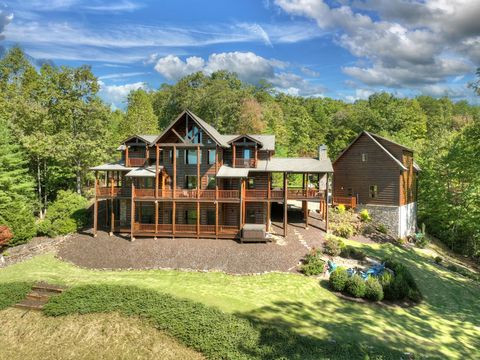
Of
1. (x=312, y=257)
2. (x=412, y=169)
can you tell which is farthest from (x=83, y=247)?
(x=412, y=169)

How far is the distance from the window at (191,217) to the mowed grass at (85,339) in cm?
1493

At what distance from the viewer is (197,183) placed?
2931 centimetres

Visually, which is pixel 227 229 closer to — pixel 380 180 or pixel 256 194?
pixel 256 194

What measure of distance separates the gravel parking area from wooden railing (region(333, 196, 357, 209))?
864 centimetres

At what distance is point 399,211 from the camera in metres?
34.4

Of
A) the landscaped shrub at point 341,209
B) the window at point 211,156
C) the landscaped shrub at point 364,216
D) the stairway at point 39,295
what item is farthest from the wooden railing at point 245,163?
the stairway at point 39,295

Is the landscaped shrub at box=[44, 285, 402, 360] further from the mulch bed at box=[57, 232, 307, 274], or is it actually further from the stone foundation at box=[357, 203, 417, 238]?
the stone foundation at box=[357, 203, 417, 238]

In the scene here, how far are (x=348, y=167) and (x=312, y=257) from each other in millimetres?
17656

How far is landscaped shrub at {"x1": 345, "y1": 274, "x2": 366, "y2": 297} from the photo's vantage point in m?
20.1

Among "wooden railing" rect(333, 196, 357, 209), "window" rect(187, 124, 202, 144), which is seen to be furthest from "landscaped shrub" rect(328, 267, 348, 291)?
"window" rect(187, 124, 202, 144)

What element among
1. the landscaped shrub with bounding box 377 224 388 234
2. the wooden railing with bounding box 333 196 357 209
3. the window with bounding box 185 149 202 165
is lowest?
the landscaped shrub with bounding box 377 224 388 234

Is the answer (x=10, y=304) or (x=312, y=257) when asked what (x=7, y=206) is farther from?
(x=312, y=257)

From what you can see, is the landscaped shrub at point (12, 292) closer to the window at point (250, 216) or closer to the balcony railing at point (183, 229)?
the balcony railing at point (183, 229)

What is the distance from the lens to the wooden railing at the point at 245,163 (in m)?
30.2
